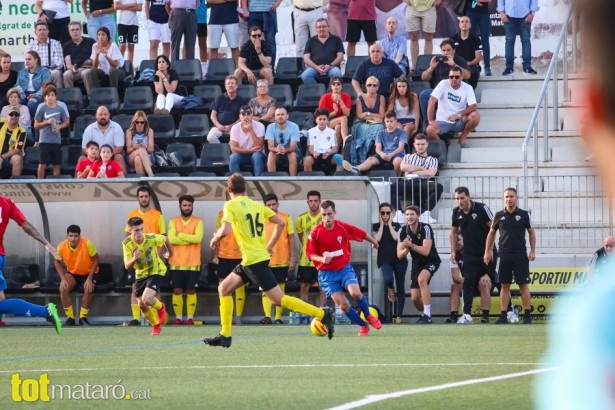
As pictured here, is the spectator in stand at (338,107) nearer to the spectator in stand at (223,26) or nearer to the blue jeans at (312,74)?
the blue jeans at (312,74)

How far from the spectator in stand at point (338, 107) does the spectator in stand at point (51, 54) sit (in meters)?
5.66

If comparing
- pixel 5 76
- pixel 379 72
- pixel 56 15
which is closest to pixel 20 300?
pixel 379 72

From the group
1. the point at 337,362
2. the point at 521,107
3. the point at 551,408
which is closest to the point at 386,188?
the point at 521,107

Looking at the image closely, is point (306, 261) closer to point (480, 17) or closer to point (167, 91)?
point (167, 91)

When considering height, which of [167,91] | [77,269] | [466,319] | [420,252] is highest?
[167,91]

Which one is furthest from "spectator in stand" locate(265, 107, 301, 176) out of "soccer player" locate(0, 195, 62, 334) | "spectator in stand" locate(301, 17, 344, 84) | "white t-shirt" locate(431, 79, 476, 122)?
"soccer player" locate(0, 195, 62, 334)

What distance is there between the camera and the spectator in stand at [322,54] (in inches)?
824

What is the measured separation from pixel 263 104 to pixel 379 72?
81.5 inches

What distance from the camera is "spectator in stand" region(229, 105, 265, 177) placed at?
1967 cm

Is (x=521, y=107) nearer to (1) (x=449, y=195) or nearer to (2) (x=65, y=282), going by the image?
(1) (x=449, y=195)

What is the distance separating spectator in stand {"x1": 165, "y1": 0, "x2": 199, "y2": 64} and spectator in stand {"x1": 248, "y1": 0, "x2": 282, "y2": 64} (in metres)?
1.07

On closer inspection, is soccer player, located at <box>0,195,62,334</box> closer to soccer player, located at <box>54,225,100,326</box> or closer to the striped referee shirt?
soccer player, located at <box>54,225,100,326</box>

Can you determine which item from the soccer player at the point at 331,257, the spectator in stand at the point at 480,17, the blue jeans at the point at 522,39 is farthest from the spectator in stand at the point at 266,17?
the soccer player at the point at 331,257

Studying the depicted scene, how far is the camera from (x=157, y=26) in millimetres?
23031
